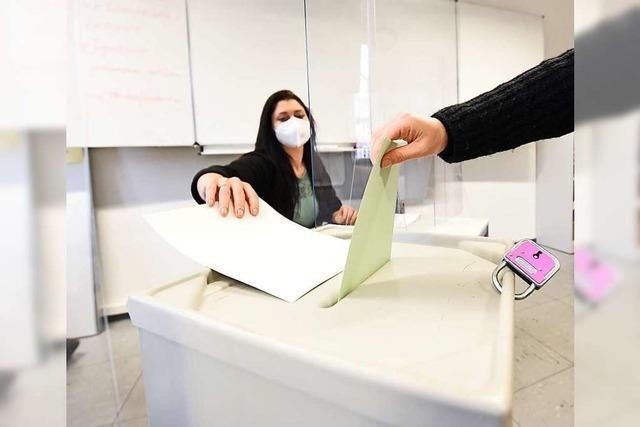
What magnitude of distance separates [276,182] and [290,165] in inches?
4.7

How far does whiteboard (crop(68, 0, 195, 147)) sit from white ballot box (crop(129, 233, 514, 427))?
0.86 m

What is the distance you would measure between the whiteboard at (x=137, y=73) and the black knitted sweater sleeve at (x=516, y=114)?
0.92 m

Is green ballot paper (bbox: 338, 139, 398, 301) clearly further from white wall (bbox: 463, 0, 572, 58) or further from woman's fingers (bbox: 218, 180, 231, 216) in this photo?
white wall (bbox: 463, 0, 572, 58)

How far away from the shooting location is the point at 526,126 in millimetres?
339

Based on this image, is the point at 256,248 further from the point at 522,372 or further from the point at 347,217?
the point at 522,372

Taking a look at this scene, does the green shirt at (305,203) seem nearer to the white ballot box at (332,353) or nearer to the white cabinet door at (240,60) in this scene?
the white cabinet door at (240,60)

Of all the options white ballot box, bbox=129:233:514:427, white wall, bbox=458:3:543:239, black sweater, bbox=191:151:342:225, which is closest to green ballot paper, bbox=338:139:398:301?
white ballot box, bbox=129:233:514:427

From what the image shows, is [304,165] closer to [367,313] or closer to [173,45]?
[173,45]

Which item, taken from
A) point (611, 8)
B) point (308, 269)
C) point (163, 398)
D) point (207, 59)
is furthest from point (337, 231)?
point (207, 59)

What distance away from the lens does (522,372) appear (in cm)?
92

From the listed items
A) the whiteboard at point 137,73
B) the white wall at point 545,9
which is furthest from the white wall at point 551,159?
the whiteboard at point 137,73

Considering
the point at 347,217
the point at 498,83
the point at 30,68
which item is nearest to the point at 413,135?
the point at 30,68

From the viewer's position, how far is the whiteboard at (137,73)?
91 centimetres

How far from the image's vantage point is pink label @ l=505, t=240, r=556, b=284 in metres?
0.30
